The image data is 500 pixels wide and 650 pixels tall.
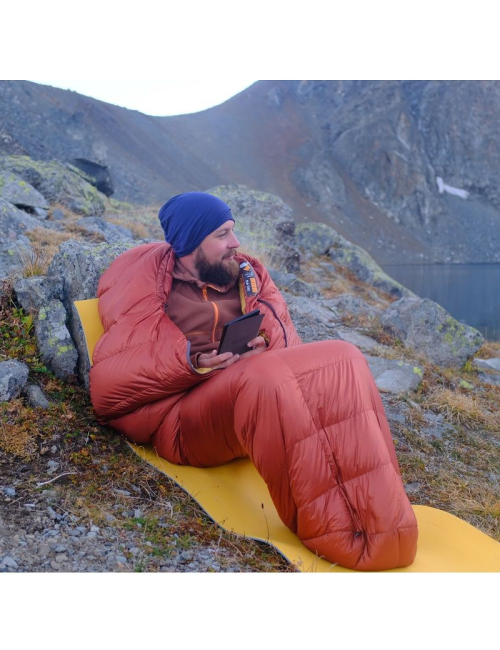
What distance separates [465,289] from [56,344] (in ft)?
80.0

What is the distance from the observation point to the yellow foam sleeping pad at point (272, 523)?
2.72 m

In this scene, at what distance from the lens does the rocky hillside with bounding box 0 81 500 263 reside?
3962 cm

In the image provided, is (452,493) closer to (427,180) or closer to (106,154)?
(106,154)

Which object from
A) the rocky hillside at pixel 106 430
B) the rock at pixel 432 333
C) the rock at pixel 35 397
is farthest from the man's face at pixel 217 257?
the rock at pixel 432 333

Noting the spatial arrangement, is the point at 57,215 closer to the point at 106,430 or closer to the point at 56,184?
the point at 56,184

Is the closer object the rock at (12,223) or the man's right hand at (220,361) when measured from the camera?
the man's right hand at (220,361)

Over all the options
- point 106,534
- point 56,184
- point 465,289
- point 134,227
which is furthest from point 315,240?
point 465,289

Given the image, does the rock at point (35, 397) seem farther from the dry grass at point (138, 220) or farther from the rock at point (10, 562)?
the dry grass at point (138, 220)

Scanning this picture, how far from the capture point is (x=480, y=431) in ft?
16.3

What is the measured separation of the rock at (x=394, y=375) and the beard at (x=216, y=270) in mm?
2248

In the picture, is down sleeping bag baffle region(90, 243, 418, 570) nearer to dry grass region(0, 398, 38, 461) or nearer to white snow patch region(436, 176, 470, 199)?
dry grass region(0, 398, 38, 461)

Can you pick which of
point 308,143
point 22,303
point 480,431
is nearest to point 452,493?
point 480,431

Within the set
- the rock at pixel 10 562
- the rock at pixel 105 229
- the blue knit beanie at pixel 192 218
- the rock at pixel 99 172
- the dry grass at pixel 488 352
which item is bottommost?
the dry grass at pixel 488 352

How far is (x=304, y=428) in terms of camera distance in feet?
8.63
